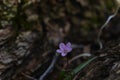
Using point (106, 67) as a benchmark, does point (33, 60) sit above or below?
above

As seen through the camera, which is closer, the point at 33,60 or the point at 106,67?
the point at 106,67

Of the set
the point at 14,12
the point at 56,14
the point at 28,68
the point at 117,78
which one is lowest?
the point at 117,78

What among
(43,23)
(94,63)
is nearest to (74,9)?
(43,23)

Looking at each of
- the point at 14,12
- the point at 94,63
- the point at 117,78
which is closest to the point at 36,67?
the point at 14,12

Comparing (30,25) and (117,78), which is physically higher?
(30,25)

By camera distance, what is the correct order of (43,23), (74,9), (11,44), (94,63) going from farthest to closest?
(74,9) → (43,23) → (11,44) → (94,63)

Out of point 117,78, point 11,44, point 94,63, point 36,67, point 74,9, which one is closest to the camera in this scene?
point 117,78

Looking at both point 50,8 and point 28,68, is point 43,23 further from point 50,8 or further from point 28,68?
point 28,68

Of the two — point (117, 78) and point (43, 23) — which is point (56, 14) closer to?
point (43, 23)

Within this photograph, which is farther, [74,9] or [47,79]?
[74,9]
